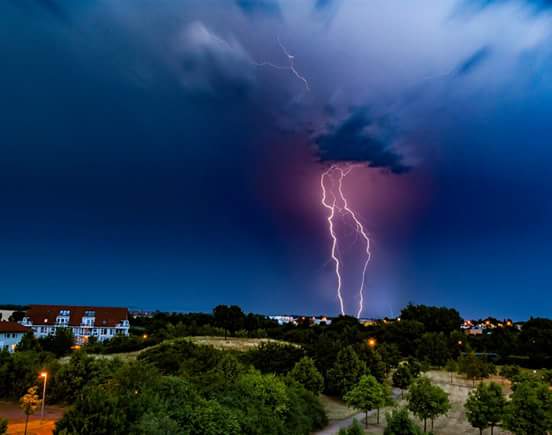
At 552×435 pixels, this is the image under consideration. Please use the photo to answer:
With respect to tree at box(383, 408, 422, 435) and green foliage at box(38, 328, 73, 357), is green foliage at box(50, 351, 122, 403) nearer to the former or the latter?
tree at box(383, 408, 422, 435)

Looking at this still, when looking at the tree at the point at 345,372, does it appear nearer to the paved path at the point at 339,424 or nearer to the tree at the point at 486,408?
the paved path at the point at 339,424

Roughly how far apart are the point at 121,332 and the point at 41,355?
40.4 metres

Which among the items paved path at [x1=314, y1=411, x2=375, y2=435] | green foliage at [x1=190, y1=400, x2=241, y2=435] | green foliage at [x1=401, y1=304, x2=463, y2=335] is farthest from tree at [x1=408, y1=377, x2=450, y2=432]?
green foliage at [x1=401, y1=304, x2=463, y2=335]

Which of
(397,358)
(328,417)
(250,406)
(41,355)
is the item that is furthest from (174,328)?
(250,406)

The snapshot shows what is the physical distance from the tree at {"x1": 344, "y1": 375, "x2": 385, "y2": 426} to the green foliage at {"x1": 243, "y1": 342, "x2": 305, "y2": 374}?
954 centimetres

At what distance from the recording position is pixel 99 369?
1331 inches

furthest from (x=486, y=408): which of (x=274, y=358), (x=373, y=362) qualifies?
(x=274, y=358)

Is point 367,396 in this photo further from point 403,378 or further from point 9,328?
point 9,328

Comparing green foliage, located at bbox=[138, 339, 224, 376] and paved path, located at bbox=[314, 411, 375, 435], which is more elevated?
green foliage, located at bbox=[138, 339, 224, 376]

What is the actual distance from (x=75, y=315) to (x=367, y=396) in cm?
6979

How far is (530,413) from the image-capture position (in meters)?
24.7

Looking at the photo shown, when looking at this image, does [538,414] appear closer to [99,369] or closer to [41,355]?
[99,369]

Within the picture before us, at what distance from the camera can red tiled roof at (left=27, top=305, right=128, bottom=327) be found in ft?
264

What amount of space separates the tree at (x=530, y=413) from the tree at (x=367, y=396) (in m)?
9.11
